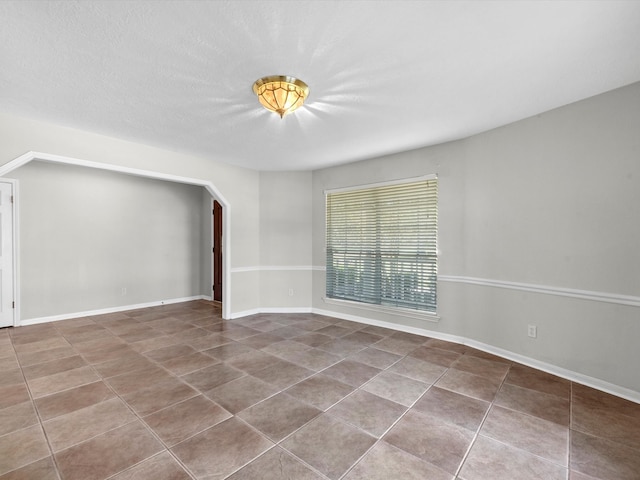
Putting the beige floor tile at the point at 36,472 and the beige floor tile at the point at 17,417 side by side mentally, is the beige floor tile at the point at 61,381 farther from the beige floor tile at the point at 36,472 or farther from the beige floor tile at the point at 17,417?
the beige floor tile at the point at 36,472

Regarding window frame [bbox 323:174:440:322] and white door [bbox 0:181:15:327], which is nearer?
window frame [bbox 323:174:440:322]

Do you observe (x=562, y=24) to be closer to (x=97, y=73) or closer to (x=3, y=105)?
(x=97, y=73)

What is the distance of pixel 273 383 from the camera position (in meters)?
2.77

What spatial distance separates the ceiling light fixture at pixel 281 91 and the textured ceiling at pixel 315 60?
0.28 ft

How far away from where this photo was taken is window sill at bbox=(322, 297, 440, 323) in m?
4.12

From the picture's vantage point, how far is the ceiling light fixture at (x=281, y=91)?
2.33m

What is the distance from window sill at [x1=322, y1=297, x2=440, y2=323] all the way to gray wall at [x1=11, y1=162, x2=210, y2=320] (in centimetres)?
341

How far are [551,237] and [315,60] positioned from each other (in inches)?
112

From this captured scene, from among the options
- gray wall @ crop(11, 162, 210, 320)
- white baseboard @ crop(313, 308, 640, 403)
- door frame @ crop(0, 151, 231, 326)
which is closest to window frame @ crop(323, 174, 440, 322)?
white baseboard @ crop(313, 308, 640, 403)

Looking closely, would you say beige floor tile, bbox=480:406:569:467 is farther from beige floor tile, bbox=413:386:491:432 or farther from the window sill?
the window sill

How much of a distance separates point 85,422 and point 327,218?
158 inches

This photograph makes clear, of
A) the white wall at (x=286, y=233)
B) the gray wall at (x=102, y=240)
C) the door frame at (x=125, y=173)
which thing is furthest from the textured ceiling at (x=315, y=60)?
the gray wall at (x=102, y=240)

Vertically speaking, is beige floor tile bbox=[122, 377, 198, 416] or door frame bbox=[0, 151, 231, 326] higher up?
door frame bbox=[0, 151, 231, 326]

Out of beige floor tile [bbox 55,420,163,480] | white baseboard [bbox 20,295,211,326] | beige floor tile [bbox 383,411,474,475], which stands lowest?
beige floor tile [bbox 383,411,474,475]
